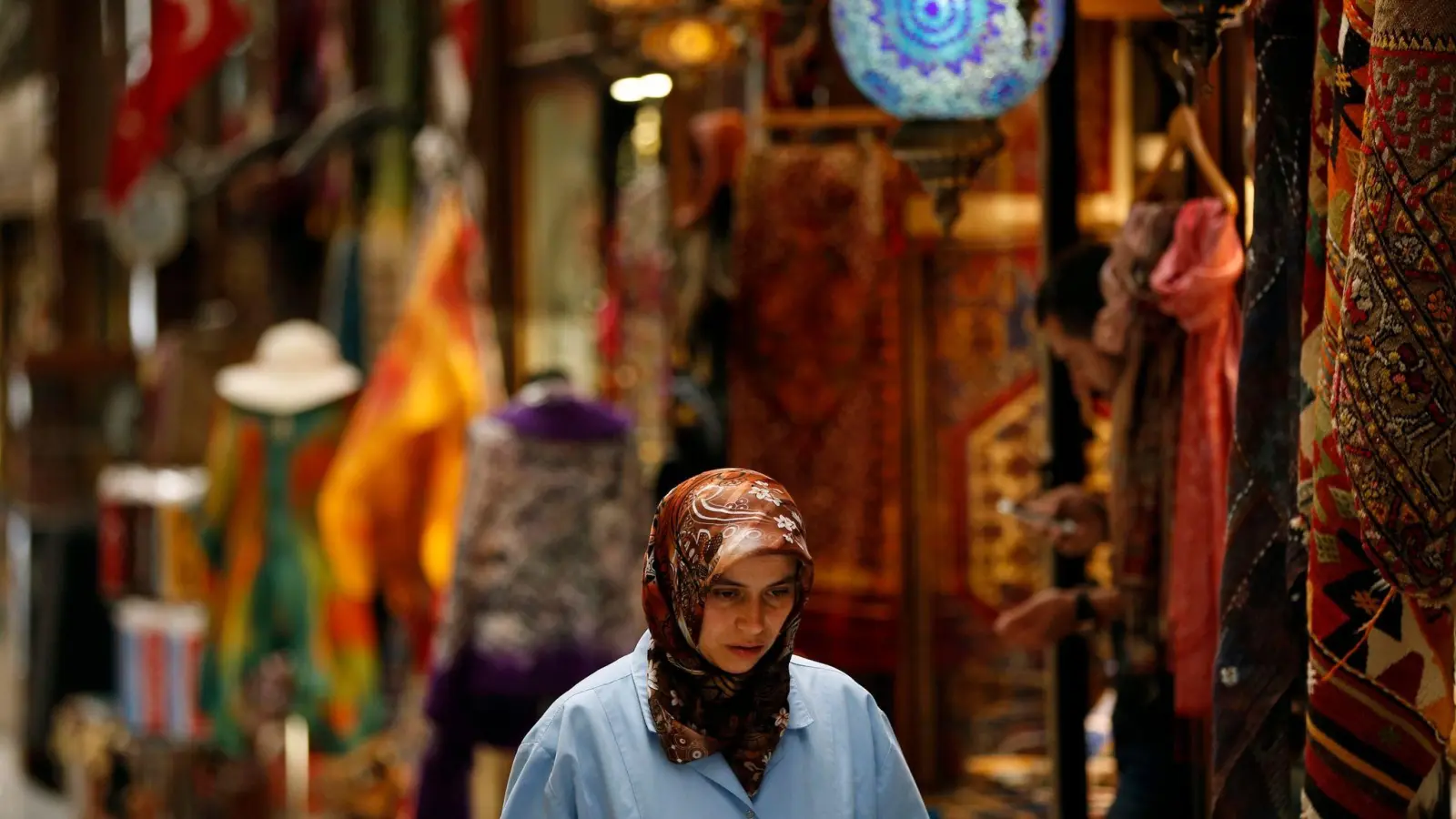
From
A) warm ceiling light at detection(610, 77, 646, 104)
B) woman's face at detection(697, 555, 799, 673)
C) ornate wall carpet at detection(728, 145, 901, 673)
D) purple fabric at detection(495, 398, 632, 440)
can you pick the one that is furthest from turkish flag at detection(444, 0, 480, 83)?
woman's face at detection(697, 555, 799, 673)

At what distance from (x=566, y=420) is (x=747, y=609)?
308cm

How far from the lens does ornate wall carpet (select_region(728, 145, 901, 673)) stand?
5434mm

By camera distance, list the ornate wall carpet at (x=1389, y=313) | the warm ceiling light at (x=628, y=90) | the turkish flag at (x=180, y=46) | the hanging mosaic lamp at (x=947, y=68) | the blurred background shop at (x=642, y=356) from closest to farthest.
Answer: the ornate wall carpet at (x=1389, y=313) < the blurred background shop at (x=642, y=356) < the hanging mosaic lamp at (x=947, y=68) < the warm ceiling light at (x=628, y=90) < the turkish flag at (x=180, y=46)

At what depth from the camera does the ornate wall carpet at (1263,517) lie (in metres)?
3.19

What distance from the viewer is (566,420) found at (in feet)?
18.7

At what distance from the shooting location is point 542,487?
5730 mm

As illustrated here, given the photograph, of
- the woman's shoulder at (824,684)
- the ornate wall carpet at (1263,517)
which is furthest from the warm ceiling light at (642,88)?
the woman's shoulder at (824,684)

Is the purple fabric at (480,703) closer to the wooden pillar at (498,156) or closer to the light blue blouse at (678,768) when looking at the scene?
the wooden pillar at (498,156)

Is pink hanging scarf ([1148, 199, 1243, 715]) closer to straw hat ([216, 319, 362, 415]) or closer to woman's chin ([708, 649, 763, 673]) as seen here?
woman's chin ([708, 649, 763, 673])

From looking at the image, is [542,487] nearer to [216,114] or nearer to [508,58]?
[508,58]

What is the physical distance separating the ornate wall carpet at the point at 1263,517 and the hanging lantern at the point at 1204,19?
6 cm

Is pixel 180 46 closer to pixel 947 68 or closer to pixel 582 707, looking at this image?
pixel 947 68

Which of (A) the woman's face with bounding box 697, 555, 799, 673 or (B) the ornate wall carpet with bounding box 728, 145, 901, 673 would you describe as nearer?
(A) the woman's face with bounding box 697, 555, 799, 673

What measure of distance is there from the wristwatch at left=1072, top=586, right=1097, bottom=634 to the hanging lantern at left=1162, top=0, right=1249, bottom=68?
3.53 ft
